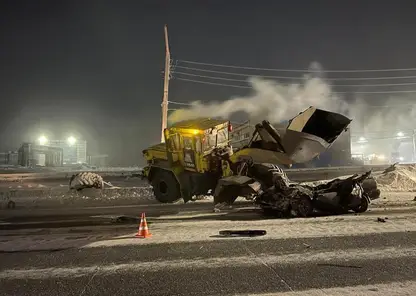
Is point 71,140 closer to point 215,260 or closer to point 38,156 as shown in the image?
point 38,156

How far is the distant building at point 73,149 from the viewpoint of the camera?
65500 mm

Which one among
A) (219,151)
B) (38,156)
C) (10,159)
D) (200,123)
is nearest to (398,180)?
(219,151)

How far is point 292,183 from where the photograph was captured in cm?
984

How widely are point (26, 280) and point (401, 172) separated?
16829 millimetres

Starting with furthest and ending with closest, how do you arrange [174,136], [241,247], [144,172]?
[144,172], [174,136], [241,247]

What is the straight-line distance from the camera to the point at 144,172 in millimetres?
14352

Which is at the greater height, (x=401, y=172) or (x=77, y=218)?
(x=401, y=172)

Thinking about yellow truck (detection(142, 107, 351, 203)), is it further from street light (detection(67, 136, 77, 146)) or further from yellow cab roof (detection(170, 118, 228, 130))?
street light (detection(67, 136, 77, 146))

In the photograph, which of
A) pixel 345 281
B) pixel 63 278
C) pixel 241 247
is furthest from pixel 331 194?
pixel 63 278

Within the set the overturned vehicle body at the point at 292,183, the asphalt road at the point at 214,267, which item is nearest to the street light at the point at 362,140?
the overturned vehicle body at the point at 292,183

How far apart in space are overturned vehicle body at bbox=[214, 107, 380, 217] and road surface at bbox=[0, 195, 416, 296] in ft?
3.42

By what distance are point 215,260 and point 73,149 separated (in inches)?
2628

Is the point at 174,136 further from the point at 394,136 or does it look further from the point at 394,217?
the point at 394,136

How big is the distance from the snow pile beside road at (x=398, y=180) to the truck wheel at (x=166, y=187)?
8898 mm
